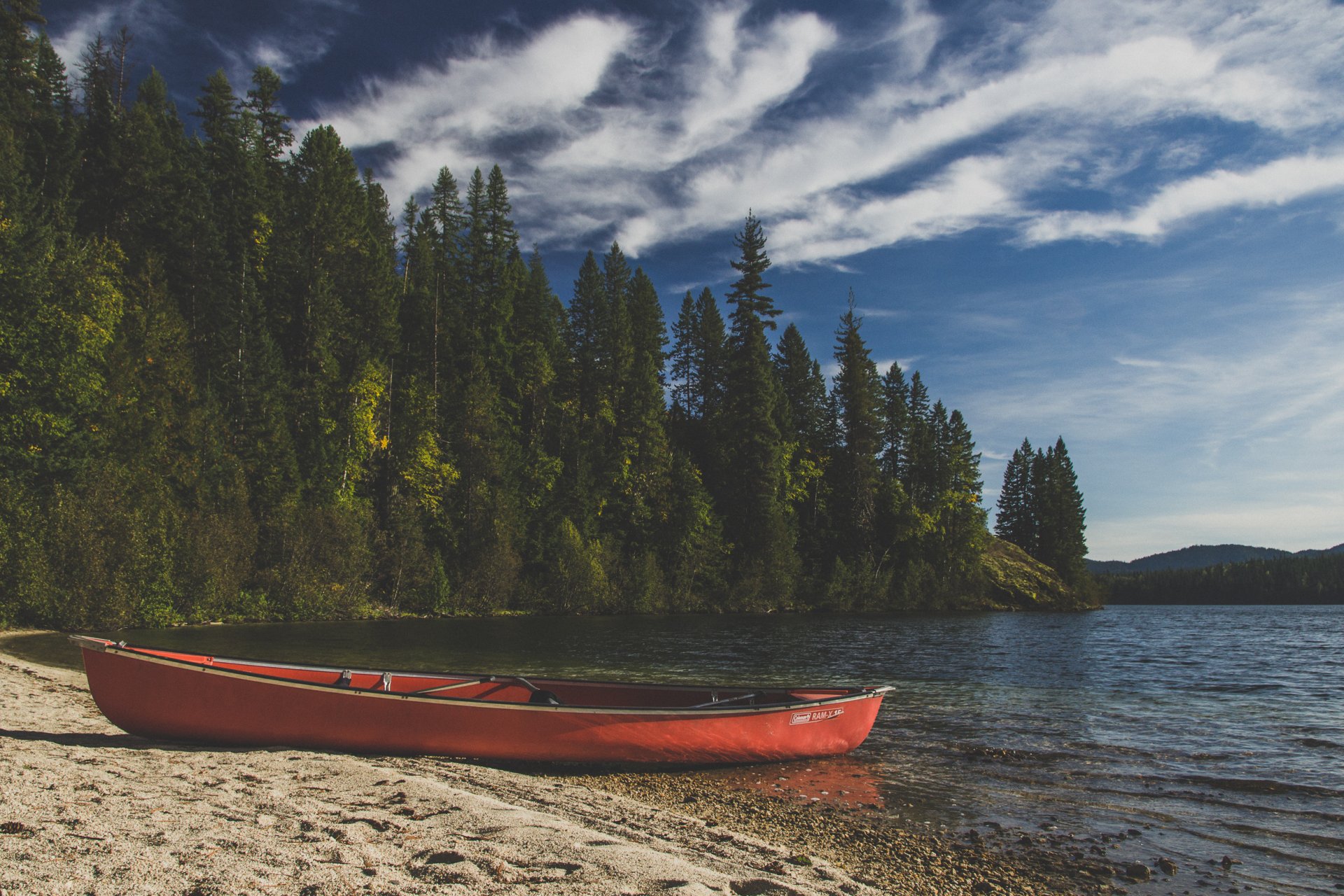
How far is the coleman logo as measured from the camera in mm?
10328

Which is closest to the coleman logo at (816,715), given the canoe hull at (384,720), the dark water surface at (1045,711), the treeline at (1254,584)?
the canoe hull at (384,720)

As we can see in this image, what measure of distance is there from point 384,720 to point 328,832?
12.5 ft

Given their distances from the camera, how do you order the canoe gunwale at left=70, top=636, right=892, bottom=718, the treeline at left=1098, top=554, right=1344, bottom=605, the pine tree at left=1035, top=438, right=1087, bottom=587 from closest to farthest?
1. the canoe gunwale at left=70, top=636, right=892, bottom=718
2. the pine tree at left=1035, top=438, right=1087, bottom=587
3. the treeline at left=1098, top=554, right=1344, bottom=605

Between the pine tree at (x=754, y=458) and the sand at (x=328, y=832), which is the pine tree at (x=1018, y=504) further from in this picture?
the sand at (x=328, y=832)

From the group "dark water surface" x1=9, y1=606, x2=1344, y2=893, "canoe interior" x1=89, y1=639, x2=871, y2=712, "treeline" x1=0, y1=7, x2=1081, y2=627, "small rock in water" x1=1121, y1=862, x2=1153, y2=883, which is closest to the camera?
"small rock in water" x1=1121, y1=862, x2=1153, y2=883

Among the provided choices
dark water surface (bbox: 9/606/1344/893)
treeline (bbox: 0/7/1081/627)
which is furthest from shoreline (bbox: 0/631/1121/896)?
treeline (bbox: 0/7/1081/627)

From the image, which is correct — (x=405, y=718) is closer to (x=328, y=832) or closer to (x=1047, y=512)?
(x=328, y=832)

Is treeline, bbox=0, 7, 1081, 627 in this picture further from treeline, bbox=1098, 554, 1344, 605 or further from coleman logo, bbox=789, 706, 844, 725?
treeline, bbox=1098, 554, 1344, 605

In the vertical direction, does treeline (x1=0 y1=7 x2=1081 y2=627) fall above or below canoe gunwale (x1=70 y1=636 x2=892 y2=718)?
above

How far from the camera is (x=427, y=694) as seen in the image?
367 inches

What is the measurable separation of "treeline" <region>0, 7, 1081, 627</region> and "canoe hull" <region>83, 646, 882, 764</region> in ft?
67.4

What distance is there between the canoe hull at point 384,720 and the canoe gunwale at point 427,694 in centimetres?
2

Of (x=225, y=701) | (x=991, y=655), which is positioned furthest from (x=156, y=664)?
(x=991, y=655)

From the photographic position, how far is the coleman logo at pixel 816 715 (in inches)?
407
